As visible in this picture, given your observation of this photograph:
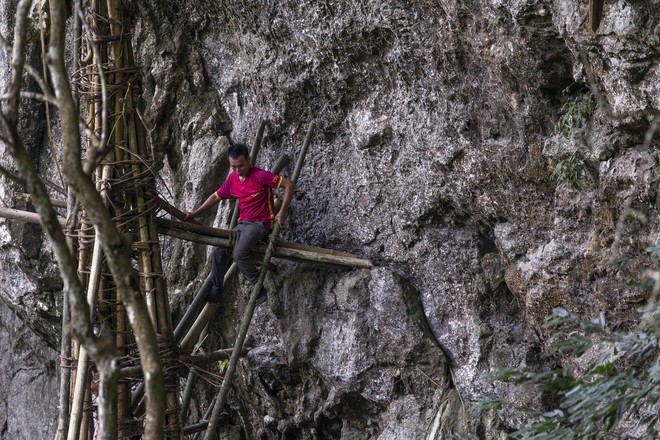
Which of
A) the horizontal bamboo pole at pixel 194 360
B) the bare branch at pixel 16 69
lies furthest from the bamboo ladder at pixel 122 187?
the bare branch at pixel 16 69

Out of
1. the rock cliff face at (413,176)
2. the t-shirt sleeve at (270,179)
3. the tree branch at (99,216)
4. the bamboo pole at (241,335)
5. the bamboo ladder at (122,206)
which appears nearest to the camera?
the tree branch at (99,216)

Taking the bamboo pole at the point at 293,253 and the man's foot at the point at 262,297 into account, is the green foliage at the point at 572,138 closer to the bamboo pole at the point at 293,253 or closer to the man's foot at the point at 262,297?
the bamboo pole at the point at 293,253

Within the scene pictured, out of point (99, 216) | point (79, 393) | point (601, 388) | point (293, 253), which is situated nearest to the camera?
point (99, 216)

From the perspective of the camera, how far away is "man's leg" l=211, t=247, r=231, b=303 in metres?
5.72

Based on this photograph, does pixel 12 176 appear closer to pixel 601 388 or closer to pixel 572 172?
pixel 601 388

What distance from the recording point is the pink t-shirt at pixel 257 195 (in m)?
5.59

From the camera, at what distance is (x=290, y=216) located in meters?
6.23

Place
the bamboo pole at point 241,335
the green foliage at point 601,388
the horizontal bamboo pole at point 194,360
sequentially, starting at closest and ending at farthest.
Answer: the green foliage at point 601,388 → the horizontal bamboo pole at point 194,360 → the bamboo pole at point 241,335

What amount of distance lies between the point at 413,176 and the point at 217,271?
Result: 160 cm

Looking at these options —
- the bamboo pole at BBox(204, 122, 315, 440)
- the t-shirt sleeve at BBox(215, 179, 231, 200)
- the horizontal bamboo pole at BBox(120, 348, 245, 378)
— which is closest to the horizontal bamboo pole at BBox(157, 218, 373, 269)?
the bamboo pole at BBox(204, 122, 315, 440)

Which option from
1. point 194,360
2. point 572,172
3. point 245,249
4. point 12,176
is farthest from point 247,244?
point 12,176

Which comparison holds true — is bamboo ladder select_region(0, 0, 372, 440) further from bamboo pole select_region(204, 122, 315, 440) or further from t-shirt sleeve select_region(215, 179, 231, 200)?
t-shirt sleeve select_region(215, 179, 231, 200)

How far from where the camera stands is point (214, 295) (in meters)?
5.78

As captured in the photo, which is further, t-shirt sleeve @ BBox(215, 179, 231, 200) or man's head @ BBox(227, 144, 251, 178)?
t-shirt sleeve @ BBox(215, 179, 231, 200)
